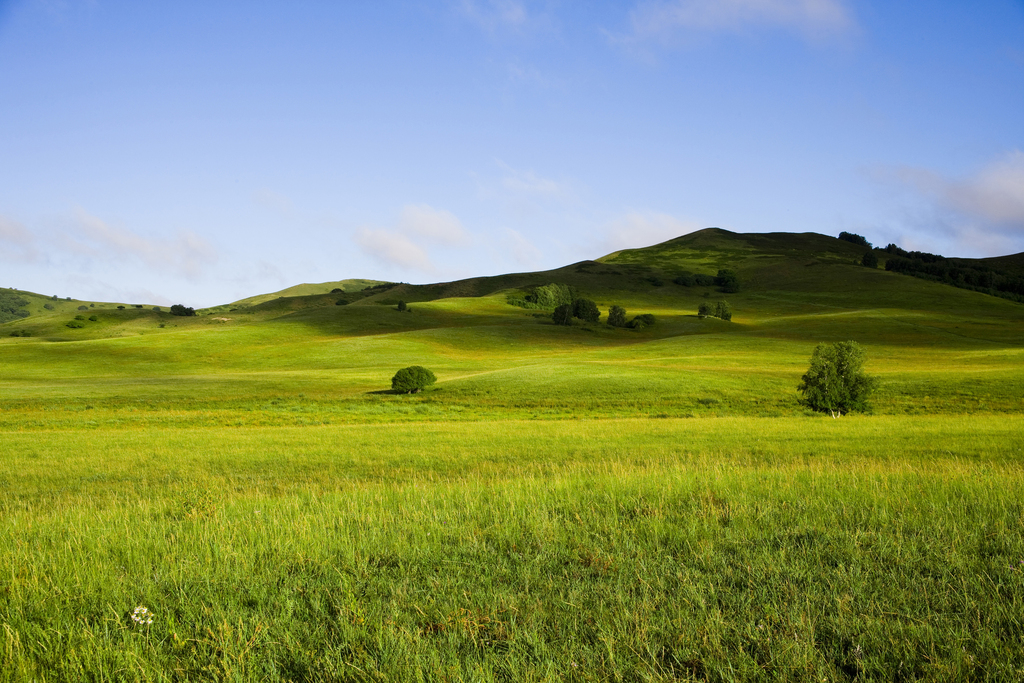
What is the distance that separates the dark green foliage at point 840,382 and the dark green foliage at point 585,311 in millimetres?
72519

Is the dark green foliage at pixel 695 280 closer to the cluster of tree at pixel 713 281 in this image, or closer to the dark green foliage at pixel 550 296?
the cluster of tree at pixel 713 281

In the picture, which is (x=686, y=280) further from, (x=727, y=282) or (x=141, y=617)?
(x=141, y=617)

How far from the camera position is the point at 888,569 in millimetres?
5672

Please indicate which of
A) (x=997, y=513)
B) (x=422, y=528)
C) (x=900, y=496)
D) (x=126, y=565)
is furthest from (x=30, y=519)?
(x=997, y=513)

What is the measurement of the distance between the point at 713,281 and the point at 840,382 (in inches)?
5203

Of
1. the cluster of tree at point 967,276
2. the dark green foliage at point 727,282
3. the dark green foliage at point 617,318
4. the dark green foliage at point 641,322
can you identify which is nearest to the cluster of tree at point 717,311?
the dark green foliage at point 641,322

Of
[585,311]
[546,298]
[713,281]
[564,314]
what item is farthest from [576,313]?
[713,281]

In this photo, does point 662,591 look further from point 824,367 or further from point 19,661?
point 824,367

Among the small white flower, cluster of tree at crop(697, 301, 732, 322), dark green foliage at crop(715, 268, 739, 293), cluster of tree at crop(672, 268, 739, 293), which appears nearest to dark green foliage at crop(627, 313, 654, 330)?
cluster of tree at crop(697, 301, 732, 322)

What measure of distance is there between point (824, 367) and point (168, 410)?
3958 centimetres

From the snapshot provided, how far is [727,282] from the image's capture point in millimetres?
153375

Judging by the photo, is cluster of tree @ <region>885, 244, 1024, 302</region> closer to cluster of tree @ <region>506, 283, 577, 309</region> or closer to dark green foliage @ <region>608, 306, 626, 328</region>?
cluster of tree @ <region>506, 283, 577, 309</region>

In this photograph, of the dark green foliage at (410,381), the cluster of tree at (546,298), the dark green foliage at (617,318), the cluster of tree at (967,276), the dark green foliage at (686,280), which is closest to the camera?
the dark green foliage at (410,381)

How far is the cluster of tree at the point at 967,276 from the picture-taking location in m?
135
